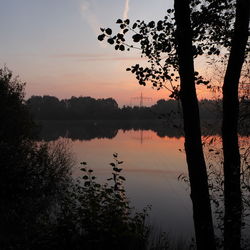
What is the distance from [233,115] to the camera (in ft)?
23.8

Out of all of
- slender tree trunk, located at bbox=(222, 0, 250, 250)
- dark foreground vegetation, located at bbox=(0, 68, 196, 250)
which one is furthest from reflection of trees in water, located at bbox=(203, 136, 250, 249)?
dark foreground vegetation, located at bbox=(0, 68, 196, 250)

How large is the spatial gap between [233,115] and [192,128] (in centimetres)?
87

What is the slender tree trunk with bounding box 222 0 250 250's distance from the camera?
22.6 ft

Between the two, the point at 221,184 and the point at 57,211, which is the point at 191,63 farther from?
the point at 57,211

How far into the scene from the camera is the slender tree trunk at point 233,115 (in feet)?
22.6

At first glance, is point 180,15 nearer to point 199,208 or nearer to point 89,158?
point 199,208

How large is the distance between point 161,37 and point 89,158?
147 feet

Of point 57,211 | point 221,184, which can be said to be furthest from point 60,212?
point 221,184

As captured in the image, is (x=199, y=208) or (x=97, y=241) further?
(x=97, y=241)

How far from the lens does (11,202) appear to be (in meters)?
16.5

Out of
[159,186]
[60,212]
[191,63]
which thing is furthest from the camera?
[159,186]

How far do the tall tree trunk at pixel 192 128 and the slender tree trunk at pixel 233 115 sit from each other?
0.43 m

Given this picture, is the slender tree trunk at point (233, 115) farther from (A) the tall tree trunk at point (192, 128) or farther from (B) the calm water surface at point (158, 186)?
(B) the calm water surface at point (158, 186)

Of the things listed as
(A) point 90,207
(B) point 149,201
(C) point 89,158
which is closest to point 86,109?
(C) point 89,158
